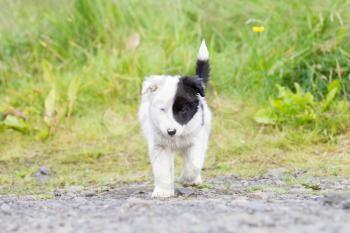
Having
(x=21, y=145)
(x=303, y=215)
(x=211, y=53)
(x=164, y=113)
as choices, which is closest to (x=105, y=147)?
(x=21, y=145)

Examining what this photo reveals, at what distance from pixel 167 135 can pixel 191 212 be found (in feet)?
3.97

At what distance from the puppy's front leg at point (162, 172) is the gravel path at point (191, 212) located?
0.14 meters

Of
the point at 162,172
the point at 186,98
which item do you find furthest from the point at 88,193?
the point at 186,98

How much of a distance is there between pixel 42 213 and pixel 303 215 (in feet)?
4.57

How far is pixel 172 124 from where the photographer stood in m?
4.95

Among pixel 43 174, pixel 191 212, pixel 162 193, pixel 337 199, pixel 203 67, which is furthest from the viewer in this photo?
pixel 43 174

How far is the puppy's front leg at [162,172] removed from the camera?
5.26 m

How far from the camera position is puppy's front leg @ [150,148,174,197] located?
5.26m

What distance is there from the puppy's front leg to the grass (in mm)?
1222

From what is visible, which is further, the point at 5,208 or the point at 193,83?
the point at 193,83

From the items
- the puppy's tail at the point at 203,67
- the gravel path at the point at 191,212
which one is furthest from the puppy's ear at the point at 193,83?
the puppy's tail at the point at 203,67

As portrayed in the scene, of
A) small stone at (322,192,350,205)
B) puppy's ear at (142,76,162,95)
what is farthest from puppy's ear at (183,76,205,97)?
small stone at (322,192,350,205)

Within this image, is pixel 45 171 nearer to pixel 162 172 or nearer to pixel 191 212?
pixel 162 172

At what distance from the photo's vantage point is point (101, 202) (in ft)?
15.8
